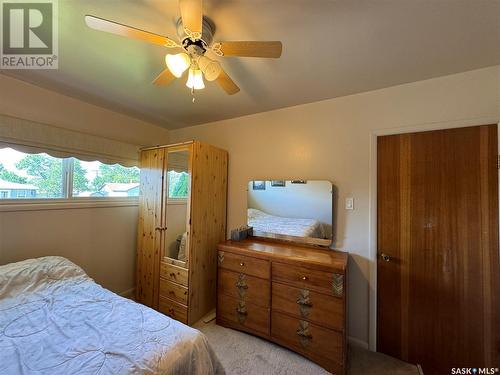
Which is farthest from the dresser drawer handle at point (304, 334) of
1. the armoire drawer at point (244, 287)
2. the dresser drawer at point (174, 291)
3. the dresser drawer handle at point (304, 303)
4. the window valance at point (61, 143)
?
the window valance at point (61, 143)

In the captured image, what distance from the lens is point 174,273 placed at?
7.77 ft

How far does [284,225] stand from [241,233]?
0.51m

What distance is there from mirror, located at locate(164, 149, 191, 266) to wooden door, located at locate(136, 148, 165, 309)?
0.38ft

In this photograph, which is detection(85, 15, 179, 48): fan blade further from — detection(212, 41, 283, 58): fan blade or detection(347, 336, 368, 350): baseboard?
detection(347, 336, 368, 350): baseboard

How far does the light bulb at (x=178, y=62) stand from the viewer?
115cm

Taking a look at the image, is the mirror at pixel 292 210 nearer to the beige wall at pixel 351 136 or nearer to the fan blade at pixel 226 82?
the beige wall at pixel 351 136

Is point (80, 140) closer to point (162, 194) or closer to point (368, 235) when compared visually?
point (162, 194)

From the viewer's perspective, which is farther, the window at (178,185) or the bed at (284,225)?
the window at (178,185)

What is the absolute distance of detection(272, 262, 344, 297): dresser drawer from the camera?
Result: 1688 millimetres

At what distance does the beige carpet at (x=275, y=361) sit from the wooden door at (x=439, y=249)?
0.15 metres

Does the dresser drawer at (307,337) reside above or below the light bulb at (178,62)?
below

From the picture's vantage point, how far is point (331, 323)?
1700mm

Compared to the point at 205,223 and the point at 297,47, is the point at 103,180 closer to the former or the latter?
the point at 205,223

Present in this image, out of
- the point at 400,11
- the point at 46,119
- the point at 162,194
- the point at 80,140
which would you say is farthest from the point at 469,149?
the point at 46,119
